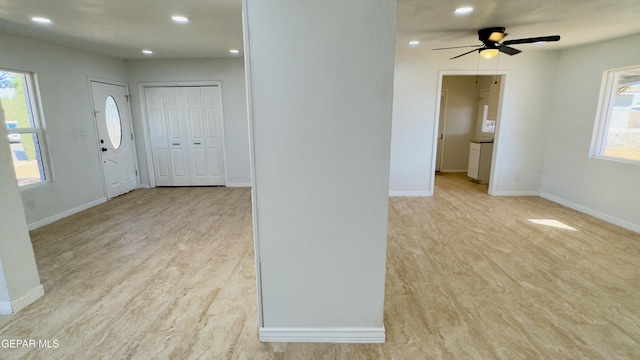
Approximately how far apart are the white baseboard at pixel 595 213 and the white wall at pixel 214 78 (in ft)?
18.5

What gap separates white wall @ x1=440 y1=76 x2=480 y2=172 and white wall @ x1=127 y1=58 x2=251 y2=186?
5051 millimetres

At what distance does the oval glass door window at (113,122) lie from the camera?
17.6 ft

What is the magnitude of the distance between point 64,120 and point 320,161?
4.68m

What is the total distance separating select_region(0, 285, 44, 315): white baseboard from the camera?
87.0 inches

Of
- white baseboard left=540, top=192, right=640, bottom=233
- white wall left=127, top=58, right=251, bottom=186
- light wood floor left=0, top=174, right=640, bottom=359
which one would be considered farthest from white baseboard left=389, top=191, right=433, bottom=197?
white wall left=127, top=58, right=251, bottom=186

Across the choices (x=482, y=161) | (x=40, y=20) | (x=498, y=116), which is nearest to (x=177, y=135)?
(x=40, y=20)

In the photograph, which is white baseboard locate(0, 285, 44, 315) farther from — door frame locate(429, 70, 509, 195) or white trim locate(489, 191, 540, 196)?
white trim locate(489, 191, 540, 196)

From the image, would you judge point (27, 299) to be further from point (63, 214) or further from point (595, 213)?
point (595, 213)

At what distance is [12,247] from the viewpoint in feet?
7.17

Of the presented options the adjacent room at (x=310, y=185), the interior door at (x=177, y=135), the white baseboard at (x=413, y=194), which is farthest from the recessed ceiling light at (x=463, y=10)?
the interior door at (x=177, y=135)

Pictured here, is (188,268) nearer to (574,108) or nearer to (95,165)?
(95,165)

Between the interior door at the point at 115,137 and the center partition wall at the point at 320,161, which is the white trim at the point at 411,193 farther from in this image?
the interior door at the point at 115,137

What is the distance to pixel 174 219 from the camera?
4.28 meters

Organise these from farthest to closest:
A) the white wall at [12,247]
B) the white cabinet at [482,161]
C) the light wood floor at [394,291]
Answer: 1. the white cabinet at [482,161]
2. the white wall at [12,247]
3. the light wood floor at [394,291]
